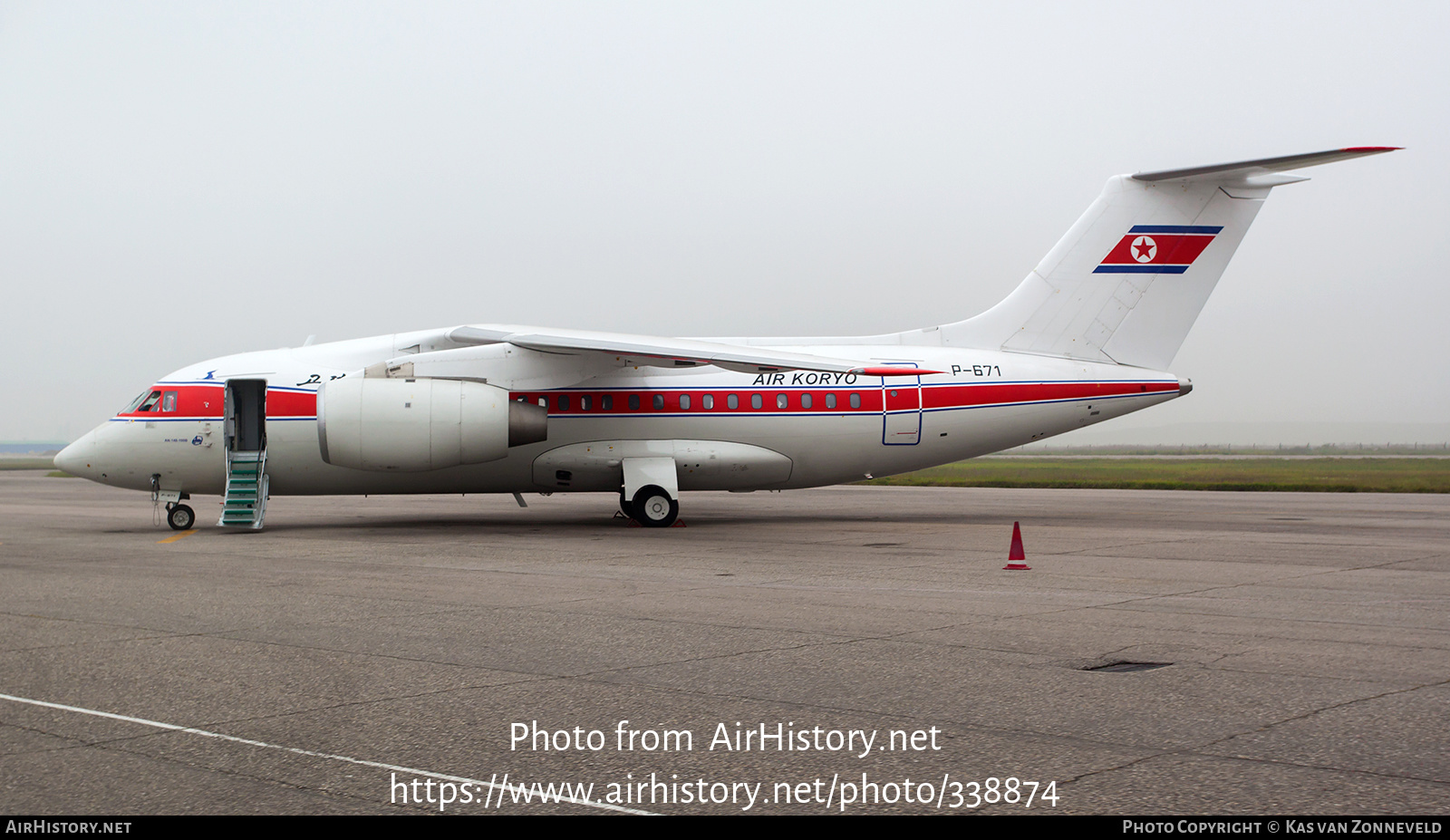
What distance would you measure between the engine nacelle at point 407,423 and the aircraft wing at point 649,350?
3.35ft

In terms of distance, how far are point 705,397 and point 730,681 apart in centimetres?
1388

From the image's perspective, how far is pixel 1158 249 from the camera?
70.0 ft

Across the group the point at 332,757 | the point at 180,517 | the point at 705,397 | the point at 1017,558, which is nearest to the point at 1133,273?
the point at 705,397

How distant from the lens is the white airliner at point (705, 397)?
773 inches

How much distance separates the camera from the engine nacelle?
61.4 feet

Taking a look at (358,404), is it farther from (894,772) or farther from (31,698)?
(894,772)

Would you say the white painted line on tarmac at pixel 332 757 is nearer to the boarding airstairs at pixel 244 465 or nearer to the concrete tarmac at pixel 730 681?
the concrete tarmac at pixel 730 681

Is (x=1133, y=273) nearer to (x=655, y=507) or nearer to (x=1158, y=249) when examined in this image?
(x=1158, y=249)

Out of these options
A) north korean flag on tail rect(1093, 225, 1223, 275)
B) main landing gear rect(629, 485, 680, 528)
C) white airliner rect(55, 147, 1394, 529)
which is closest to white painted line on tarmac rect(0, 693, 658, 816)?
white airliner rect(55, 147, 1394, 529)

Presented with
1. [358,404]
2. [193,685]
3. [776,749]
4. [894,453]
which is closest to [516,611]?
[193,685]

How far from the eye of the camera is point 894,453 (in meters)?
21.1

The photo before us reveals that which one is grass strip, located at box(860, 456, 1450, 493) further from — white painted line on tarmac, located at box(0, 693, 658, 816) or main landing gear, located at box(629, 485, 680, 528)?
white painted line on tarmac, located at box(0, 693, 658, 816)

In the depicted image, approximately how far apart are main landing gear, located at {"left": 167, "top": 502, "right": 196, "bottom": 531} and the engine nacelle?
11.1 ft
